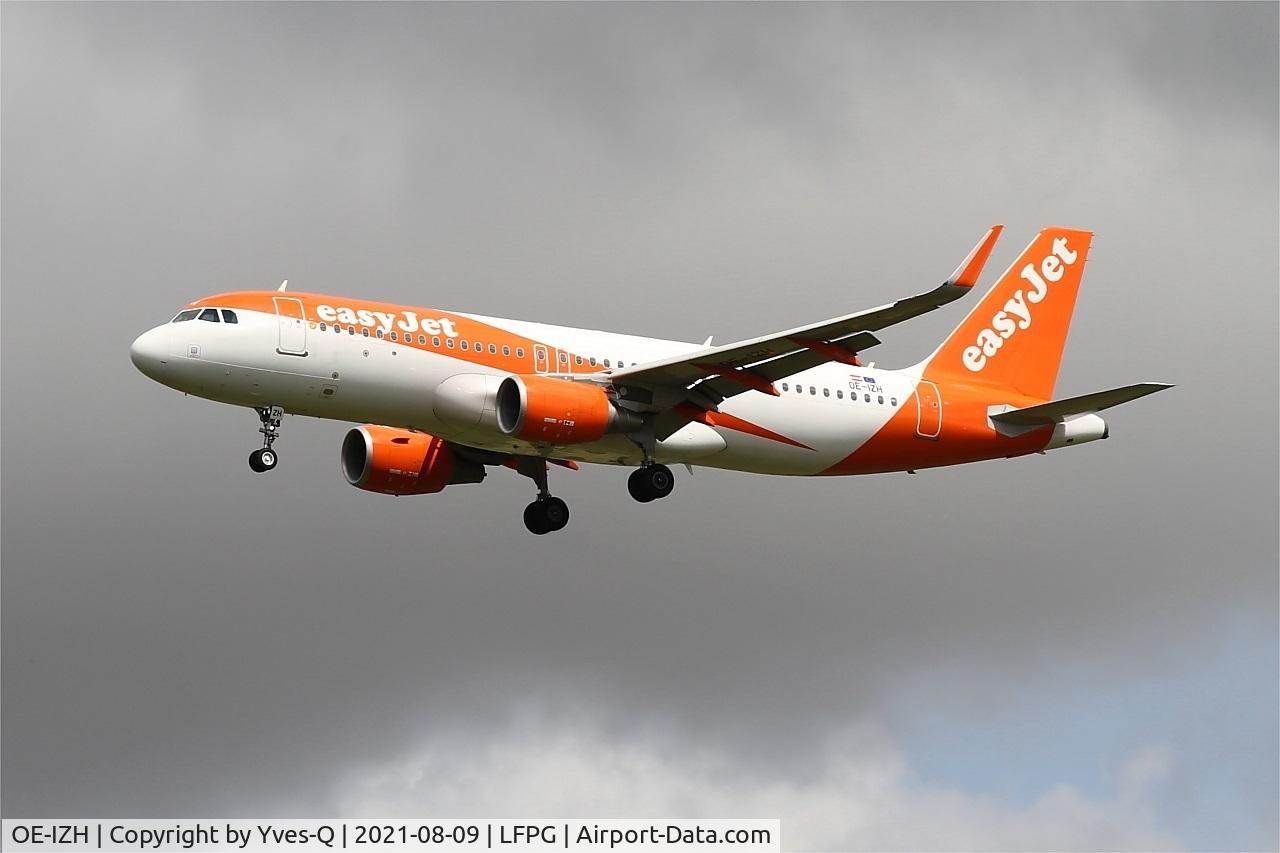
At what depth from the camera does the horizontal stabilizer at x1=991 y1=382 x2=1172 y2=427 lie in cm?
4553

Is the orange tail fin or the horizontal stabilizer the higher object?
the orange tail fin

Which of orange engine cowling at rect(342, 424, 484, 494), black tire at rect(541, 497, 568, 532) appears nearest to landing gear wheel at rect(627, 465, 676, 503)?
black tire at rect(541, 497, 568, 532)

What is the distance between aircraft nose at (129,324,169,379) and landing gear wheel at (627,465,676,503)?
11.0m

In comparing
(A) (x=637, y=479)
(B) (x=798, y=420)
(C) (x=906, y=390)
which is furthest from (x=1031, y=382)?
(A) (x=637, y=479)

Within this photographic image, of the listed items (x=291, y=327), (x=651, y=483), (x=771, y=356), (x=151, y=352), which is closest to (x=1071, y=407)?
(x=771, y=356)

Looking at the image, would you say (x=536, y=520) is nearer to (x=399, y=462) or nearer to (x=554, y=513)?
(x=554, y=513)

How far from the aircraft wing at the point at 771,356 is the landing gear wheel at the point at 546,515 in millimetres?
5292

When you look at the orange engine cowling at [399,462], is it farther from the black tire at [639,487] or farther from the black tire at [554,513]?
the black tire at [639,487]

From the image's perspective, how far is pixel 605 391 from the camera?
149 ft

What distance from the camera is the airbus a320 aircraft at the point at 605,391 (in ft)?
142

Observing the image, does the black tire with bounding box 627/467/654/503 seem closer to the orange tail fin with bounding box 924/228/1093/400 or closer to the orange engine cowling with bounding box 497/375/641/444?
the orange engine cowling with bounding box 497/375/641/444

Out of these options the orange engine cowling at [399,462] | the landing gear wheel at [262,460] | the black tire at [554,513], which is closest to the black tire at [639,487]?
the black tire at [554,513]

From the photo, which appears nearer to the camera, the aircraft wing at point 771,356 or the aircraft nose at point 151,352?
the aircraft wing at point 771,356

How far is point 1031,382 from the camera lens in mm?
53438
